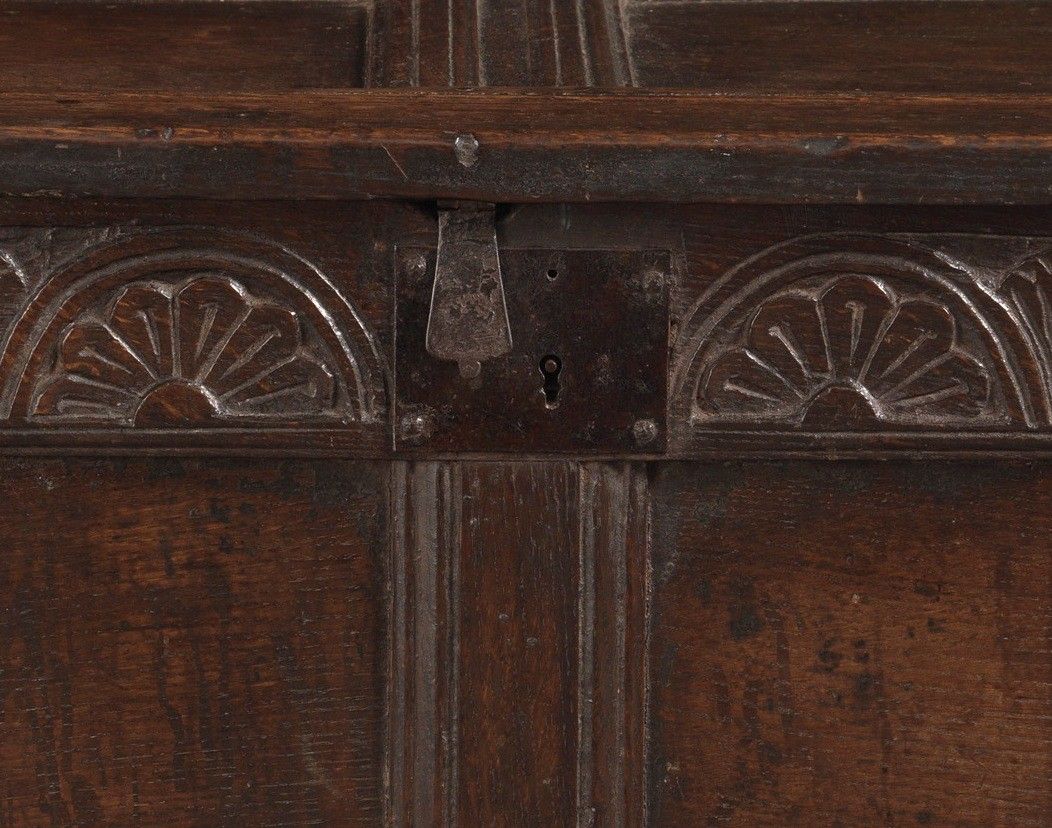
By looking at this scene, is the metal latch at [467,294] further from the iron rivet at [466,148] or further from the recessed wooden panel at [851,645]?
the recessed wooden panel at [851,645]

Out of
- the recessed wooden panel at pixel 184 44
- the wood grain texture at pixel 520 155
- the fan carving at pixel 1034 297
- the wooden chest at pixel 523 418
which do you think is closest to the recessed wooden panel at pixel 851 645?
the wooden chest at pixel 523 418

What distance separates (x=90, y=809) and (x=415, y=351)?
0.42 meters

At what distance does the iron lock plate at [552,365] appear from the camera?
0.84 metres

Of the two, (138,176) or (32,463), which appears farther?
(32,463)

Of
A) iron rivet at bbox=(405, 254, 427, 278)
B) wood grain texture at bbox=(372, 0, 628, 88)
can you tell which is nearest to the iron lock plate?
iron rivet at bbox=(405, 254, 427, 278)

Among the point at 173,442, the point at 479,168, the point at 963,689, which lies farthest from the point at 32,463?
the point at 963,689

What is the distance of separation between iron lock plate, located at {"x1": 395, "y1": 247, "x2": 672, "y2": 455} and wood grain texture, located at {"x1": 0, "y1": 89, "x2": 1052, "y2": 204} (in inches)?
2.4

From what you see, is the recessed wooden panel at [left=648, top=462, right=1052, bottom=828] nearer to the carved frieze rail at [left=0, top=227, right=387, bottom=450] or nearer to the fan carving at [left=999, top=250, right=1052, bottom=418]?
the fan carving at [left=999, top=250, right=1052, bottom=418]

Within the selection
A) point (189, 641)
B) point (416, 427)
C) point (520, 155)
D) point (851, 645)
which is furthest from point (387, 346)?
point (851, 645)

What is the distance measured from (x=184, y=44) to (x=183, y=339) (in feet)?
0.84

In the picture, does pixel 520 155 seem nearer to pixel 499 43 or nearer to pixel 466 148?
pixel 466 148

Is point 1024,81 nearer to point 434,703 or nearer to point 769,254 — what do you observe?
point 769,254

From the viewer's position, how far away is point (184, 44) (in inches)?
37.9

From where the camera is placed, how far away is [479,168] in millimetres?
792
